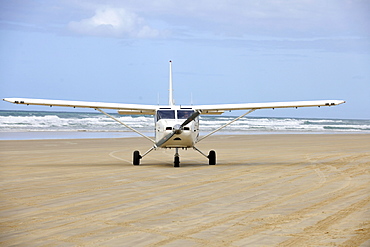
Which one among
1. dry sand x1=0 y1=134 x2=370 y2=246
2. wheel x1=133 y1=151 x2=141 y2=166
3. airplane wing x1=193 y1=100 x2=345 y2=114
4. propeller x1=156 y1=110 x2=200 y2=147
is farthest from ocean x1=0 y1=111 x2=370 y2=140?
dry sand x1=0 y1=134 x2=370 y2=246

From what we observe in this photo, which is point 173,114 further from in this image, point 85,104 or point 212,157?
point 85,104

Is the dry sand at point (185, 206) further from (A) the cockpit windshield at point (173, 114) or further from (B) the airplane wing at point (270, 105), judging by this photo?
(B) the airplane wing at point (270, 105)

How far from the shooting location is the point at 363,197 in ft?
33.2

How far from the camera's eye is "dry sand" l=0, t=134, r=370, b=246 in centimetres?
682

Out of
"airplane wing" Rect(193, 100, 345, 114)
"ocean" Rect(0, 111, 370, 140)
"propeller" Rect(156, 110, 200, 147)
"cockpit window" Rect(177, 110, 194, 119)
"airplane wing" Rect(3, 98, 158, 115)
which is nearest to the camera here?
"propeller" Rect(156, 110, 200, 147)

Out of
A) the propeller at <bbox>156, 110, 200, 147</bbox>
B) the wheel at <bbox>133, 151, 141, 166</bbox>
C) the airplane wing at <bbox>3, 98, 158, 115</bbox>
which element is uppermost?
the airplane wing at <bbox>3, 98, 158, 115</bbox>

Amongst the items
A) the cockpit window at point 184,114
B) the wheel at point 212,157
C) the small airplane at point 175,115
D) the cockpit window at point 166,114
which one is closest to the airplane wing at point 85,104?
the small airplane at point 175,115

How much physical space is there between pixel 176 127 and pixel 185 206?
23.9 ft

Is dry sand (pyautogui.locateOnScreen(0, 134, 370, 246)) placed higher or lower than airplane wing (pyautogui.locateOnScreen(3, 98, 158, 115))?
lower

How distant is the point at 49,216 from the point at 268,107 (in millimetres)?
11506

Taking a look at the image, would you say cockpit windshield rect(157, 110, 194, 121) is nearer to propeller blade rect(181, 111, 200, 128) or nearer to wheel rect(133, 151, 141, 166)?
propeller blade rect(181, 111, 200, 128)

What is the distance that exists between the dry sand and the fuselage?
944mm

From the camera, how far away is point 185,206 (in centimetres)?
925

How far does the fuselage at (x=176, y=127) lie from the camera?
16.6 m
